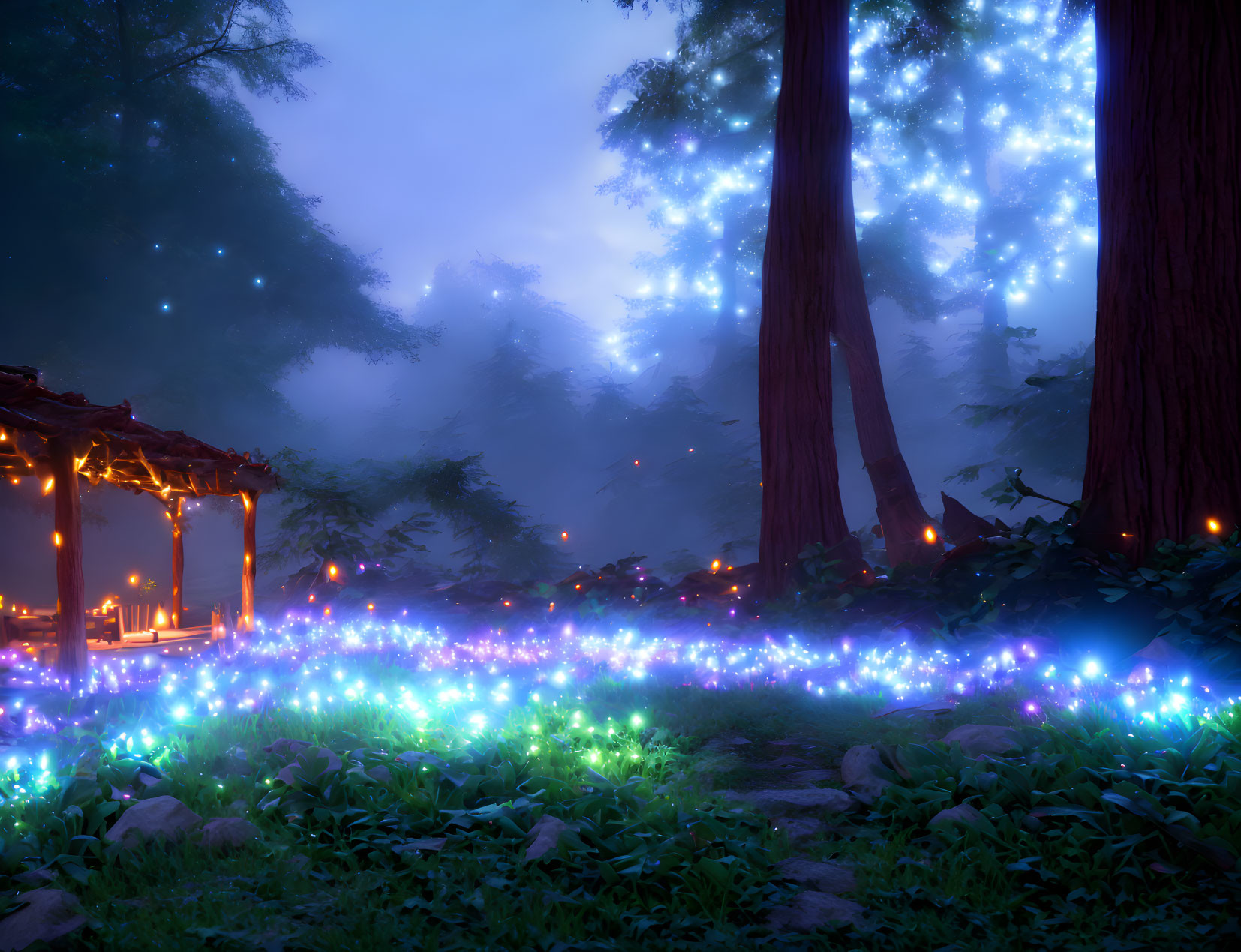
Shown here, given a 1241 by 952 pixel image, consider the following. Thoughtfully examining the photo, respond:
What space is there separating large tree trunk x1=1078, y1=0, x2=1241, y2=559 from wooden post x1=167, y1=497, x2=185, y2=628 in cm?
1334

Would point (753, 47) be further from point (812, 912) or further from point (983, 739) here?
point (812, 912)

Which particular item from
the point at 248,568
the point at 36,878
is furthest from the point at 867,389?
the point at 36,878

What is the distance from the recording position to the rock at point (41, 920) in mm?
2591

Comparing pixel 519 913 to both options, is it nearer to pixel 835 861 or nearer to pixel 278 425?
pixel 835 861

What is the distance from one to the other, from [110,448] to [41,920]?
8.28 metres

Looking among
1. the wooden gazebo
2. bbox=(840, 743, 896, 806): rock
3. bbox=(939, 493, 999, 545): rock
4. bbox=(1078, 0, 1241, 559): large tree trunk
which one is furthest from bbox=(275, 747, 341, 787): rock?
bbox=(939, 493, 999, 545): rock

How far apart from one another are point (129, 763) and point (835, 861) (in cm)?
390

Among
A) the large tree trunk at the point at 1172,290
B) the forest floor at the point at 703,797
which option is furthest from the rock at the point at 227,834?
the large tree trunk at the point at 1172,290

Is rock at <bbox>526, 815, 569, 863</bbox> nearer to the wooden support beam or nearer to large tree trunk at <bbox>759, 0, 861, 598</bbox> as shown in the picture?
large tree trunk at <bbox>759, 0, 861, 598</bbox>

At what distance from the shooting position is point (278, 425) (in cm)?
2673

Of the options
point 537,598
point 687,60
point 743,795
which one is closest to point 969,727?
point 743,795

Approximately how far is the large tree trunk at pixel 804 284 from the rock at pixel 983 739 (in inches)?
218

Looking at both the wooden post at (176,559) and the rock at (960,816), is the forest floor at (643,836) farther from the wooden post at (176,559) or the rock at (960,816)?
the wooden post at (176,559)

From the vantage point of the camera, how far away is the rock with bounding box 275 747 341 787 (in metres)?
3.97
